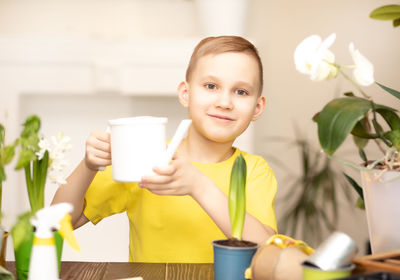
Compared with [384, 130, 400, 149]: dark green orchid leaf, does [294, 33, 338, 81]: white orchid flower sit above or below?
above

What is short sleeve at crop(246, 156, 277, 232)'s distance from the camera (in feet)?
3.88

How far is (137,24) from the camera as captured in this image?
2.37m

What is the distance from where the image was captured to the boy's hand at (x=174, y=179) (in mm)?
830

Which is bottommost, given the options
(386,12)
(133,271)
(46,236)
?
(133,271)

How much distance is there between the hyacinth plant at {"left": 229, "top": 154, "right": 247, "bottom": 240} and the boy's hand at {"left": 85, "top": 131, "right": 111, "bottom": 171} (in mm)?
304

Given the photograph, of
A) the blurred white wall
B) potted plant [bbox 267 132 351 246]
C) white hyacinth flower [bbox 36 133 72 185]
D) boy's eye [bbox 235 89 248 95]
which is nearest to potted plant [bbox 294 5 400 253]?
boy's eye [bbox 235 89 248 95]

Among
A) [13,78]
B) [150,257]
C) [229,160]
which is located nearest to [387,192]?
[229,160]

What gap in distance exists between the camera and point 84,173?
1108 mm

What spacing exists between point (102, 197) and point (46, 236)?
1.82 feet

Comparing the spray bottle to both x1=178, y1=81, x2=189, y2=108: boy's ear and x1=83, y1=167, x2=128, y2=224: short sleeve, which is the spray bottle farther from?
x1=178, y1=81, x2=189, y2=108: boy's ear

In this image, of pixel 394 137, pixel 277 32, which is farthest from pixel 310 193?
pixel 394 137

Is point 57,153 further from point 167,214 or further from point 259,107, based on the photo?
point 259,107

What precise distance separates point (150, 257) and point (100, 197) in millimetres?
193

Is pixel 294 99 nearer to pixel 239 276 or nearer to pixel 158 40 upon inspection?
pixel 158 40
